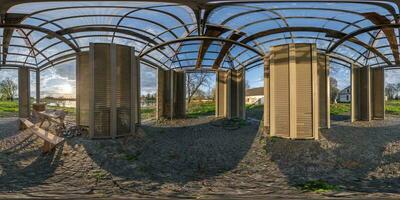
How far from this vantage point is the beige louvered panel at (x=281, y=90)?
10.4 m

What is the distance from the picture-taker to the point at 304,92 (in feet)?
33.6

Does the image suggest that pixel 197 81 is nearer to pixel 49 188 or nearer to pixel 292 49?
pixel 292 49

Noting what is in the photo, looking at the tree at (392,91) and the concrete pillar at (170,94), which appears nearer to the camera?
the concrete pillar at (170,94)

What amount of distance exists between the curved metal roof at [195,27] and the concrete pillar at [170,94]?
2191mm

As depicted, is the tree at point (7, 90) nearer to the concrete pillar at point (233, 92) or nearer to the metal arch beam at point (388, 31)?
the concrete pillar at point (233, 92)

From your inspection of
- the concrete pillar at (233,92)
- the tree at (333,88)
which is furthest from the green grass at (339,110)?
the concrete pillar at (233,92)

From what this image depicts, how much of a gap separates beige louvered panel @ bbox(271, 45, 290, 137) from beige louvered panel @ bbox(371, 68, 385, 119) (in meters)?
10.9

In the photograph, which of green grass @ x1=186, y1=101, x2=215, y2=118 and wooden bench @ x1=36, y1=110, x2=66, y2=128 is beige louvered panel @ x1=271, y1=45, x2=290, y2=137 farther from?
green grass @ x1=186, y1=101, x2=215, y2=118

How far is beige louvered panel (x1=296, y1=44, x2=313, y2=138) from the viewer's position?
1023 cm

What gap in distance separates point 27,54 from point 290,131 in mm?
14943

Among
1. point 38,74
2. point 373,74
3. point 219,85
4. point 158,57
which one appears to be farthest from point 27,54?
point 373,74

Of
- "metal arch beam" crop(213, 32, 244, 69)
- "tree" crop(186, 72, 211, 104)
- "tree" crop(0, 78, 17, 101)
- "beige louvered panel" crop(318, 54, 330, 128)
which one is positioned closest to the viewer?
"metal arch beam" crop(213, 32, 244, 69)

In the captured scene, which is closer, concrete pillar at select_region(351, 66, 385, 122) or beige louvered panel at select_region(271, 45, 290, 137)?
beige louvered panel at select_region(271, 45, 290, 137)

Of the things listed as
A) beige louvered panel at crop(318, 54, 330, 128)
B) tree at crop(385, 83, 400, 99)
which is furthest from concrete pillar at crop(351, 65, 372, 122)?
tree at crop(385, 83, 400, 99)
